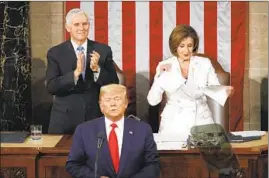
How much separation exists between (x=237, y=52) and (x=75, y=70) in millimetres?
862

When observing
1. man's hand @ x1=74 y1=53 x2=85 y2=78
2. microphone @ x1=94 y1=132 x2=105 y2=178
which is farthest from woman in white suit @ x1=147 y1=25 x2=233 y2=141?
microphone @ x1=94 y1=132 x2=105 y2=178

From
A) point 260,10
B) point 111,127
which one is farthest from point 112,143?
point 260,10

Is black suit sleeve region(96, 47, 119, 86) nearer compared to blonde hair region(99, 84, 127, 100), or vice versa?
blonde hair region(99, 84, 127, 100)

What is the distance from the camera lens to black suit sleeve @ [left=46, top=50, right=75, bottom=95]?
10.8ft

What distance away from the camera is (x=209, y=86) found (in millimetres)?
3361

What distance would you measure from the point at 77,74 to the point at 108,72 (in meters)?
0.15

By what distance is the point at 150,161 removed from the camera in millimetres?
3020

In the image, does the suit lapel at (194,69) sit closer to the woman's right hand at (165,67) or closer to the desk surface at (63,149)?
the woman's right hand at (165,67)

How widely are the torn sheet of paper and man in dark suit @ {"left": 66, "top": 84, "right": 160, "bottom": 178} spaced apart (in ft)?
1.50

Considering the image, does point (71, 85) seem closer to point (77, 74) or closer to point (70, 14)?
point (77, 74)

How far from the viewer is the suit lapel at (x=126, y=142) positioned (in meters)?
3.03

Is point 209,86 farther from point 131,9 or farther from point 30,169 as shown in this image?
point 30,169

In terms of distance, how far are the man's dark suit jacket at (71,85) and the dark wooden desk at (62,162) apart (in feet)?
0.90

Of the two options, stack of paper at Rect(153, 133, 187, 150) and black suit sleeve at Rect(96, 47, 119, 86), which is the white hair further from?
stack of paper at Rect(153, 133, 187, 150)
